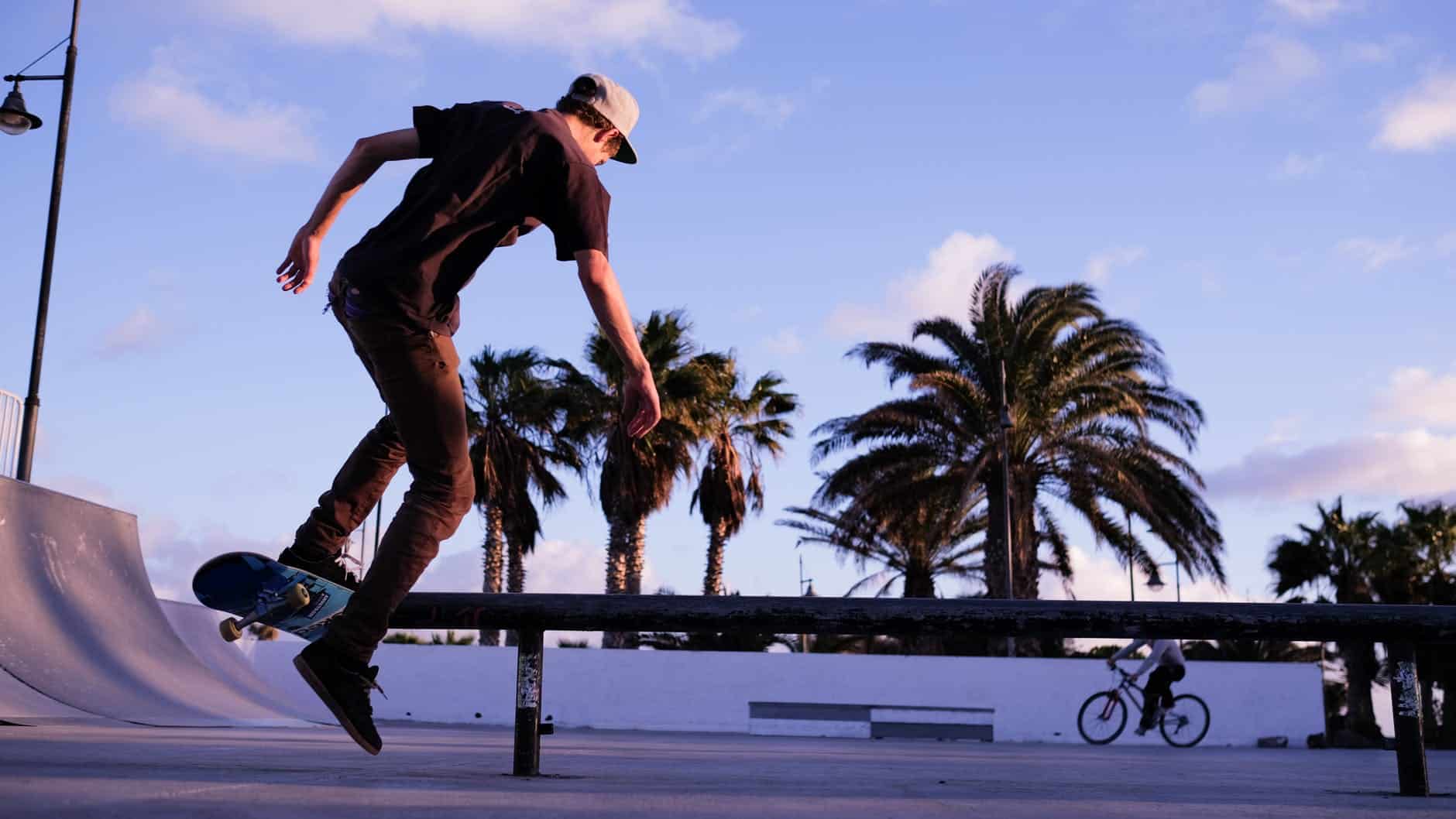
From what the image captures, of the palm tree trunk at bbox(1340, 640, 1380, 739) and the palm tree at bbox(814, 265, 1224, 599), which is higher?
the palm tree at bbox(814, 265, 1224, 599)

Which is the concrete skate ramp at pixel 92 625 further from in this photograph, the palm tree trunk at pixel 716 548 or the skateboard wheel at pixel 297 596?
the palm tree trunk at pixel 716 548

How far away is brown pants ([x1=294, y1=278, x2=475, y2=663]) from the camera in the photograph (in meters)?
3.08

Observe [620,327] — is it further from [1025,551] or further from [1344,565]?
[1344,565]

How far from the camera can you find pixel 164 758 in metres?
3.86

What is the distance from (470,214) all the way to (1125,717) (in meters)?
17.6

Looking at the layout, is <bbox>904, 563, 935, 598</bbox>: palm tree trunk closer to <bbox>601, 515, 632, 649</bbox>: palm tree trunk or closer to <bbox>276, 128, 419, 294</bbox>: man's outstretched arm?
<bbox>601, 515, 632, 649</bbox>: palm tree trunk

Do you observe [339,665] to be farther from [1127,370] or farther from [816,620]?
Result: [1127,370]

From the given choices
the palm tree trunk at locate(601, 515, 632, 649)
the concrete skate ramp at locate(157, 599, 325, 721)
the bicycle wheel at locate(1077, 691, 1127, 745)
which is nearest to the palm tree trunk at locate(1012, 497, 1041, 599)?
the bicycle wheel at locate(1077, 691, 1127, 745)

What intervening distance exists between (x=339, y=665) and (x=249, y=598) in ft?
1.55

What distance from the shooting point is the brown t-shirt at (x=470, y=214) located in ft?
10.0

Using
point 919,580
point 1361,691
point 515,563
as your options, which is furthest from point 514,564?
point 1361,691

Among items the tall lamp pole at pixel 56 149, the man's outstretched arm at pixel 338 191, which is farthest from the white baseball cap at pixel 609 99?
the tall lamp pole at pixel 56 149

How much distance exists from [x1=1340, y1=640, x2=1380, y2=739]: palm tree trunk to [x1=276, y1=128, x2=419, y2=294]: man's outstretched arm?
3243 centimetres

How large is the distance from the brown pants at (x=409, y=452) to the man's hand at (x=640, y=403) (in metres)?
0.44
